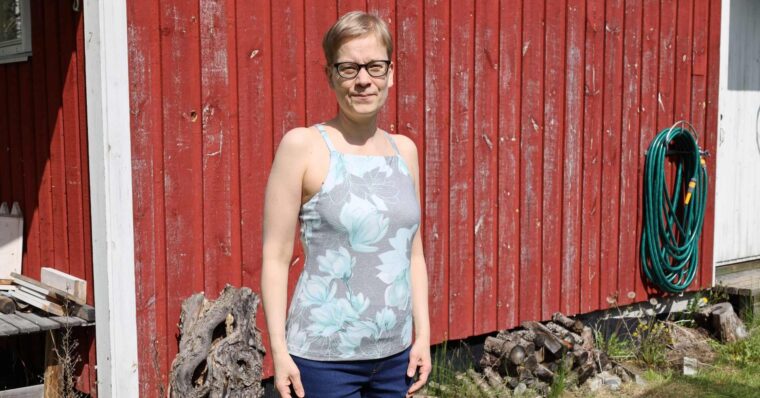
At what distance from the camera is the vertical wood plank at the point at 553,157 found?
570cm

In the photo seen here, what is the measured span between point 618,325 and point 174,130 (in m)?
3.67

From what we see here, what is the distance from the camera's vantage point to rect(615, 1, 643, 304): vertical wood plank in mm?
6179

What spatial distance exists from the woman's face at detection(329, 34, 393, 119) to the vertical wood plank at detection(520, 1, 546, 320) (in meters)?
3.39

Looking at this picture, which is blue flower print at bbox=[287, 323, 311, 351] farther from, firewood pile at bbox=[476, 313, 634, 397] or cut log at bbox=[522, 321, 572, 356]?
cut log at bbox=[522, 321, 572, 356]

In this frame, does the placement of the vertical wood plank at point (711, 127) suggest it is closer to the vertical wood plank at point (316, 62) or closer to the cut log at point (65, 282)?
the vertical wood plank at point (316, 62)

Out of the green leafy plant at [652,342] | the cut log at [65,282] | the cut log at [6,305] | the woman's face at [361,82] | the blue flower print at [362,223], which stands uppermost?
the woman's face at [361,82]

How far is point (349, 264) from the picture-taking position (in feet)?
7.40

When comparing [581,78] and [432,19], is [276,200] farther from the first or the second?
[581,78]

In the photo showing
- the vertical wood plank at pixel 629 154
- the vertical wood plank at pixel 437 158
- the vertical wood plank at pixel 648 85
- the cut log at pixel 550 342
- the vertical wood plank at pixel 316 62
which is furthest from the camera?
the vertical wood plank at pixel 648 85

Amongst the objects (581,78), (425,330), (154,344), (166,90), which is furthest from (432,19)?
(425,330)

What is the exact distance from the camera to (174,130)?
13.4ft

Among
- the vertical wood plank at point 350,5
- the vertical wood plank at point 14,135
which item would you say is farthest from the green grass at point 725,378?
the vertical wood plank at point 14,135

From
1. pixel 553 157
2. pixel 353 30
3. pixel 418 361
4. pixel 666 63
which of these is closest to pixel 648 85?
pixel 666 63

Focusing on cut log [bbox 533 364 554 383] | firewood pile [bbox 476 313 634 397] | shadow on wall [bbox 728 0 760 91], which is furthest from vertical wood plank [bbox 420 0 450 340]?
shadow on wall [bbox 728 0 760 91]
